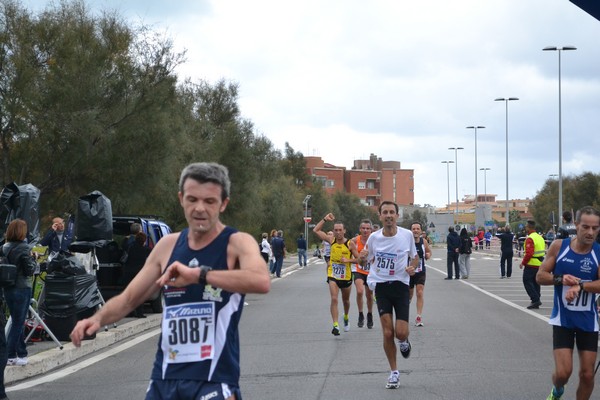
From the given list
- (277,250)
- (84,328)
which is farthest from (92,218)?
(277,250)

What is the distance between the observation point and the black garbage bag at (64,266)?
14.1 meters

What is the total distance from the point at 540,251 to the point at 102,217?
9180 millimetres

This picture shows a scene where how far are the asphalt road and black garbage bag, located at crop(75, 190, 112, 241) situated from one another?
1.89 meters

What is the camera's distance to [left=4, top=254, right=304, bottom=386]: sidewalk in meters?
11.4

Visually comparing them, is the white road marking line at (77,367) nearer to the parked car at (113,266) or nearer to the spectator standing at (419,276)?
the parked car at (113,266)

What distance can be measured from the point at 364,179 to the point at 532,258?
15545 centimetres

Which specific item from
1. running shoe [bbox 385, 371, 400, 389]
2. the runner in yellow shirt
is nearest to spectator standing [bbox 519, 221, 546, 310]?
the runner in yellow shirt

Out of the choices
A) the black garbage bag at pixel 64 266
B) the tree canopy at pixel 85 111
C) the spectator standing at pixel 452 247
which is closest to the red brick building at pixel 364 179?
the spectator standing at pixel 452 247

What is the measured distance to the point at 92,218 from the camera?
623 inches

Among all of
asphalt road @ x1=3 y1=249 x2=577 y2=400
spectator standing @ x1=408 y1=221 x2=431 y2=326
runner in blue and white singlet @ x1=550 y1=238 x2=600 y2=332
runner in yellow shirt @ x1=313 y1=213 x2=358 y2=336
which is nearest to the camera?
runner in blue and white singlet @ x1=550 y1=238 x2=600 y2=332

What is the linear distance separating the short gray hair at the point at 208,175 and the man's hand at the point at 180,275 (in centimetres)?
45

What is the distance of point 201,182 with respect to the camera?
4617 mm

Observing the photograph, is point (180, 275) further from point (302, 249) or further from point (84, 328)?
point (302, 249)

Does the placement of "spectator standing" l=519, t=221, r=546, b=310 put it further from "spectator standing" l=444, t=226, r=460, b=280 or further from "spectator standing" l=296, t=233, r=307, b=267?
"spectator standing" l=296, t=233, r=307, b=267
